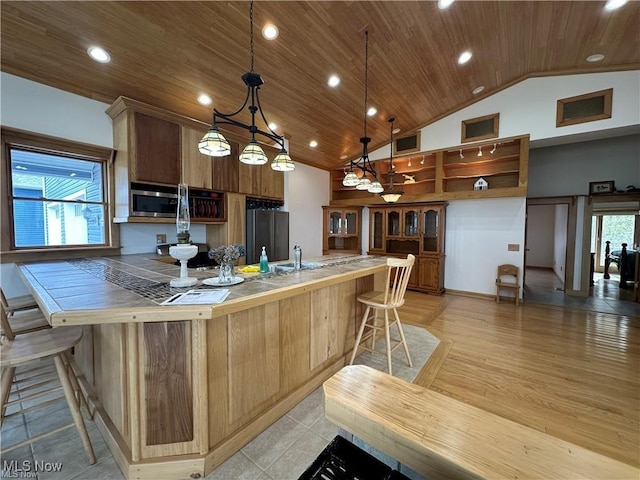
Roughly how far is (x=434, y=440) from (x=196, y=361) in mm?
1245

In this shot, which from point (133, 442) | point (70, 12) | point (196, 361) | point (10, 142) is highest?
point (70, 12)

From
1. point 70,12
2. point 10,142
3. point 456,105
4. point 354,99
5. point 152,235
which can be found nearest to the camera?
point 70,12

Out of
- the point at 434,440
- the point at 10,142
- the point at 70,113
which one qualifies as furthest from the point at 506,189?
the point at 10,142

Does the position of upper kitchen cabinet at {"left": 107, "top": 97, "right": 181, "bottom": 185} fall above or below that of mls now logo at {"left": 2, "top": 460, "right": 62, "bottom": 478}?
above

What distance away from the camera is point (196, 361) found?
4.69ft

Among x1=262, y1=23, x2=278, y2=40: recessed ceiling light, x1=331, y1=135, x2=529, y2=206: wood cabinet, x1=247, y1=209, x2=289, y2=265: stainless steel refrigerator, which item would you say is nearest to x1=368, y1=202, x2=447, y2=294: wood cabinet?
x1=331, y1=135, x2=529, y2=206: wood cabinet

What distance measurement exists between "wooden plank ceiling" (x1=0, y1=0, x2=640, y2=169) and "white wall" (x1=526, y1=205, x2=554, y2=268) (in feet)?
19.3

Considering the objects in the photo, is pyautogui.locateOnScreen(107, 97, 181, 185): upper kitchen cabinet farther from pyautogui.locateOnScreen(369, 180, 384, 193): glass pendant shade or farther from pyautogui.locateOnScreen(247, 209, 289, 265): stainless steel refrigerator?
pyautogui.locateOnScreen(369, 180, 384, 193): glass pendant shade

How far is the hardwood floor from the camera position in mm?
1880

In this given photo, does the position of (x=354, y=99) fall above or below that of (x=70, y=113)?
above

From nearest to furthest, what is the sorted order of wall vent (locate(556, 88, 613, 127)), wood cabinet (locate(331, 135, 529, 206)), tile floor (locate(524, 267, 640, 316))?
wall vent (locate(556, 88, 613, 127)), tile floor (locate(524, 267, 640, 316)), wood cabinet (locate(331, 135, 529, 206))

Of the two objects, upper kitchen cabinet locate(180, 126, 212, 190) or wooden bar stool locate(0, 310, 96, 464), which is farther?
upper kitchen cabinet locate(180, 126, 212, 190)

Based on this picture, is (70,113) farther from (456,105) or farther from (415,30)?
(456,105)

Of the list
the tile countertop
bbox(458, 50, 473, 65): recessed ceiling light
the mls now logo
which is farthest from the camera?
bbox(458, 50, 473, 65): recessed ceiling light
